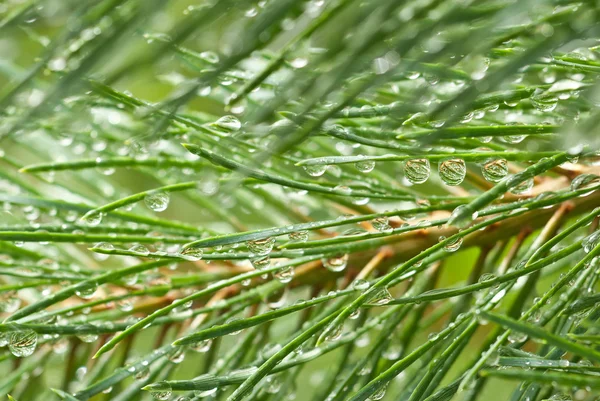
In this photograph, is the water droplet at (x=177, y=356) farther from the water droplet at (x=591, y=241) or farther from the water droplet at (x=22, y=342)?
the water droplet at (x=591, y=241)

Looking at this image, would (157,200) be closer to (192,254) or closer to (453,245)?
(192,254)

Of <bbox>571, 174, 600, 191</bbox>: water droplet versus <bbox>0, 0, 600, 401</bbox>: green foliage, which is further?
<bbox>571, 174, 600, 191</bbox>: water droplet

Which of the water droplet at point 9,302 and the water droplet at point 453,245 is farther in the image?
the water droplet at point 9,302

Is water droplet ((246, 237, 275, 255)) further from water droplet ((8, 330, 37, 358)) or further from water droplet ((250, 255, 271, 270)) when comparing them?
water droplet ((8, 330, 37, 358))

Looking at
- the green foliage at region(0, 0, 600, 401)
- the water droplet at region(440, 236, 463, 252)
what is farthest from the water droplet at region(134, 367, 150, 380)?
the water droplet at region(440, 236, 463, 252)

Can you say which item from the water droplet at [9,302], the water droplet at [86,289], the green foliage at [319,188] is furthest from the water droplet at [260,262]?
the water droplet at [9,302]

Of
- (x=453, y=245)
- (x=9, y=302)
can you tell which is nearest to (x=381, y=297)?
(x=453, y=245)

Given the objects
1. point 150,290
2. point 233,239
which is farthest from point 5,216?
point 233,239
